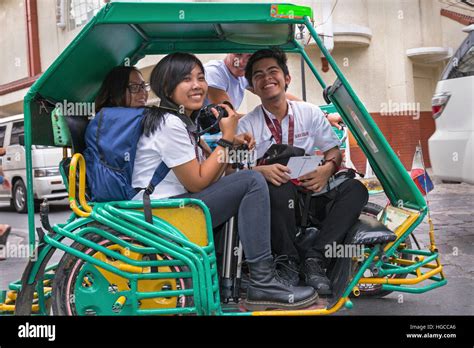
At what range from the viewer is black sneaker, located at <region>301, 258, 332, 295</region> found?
340cm

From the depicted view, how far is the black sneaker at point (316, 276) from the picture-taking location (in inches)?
134

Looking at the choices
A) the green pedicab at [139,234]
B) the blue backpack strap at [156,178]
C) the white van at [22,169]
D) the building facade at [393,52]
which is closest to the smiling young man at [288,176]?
the green pedicab at [139,234]

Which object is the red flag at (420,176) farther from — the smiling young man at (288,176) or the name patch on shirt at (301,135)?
the name patch on shirt at (301,135)

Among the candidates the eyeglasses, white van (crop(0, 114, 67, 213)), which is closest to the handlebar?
the eyeglasses

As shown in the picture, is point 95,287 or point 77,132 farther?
point 77,132

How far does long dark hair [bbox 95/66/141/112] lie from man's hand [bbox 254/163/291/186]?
0.97 m

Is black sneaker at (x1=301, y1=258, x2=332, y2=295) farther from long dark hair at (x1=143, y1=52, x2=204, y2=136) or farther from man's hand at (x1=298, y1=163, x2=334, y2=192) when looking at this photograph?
long dark hair at (x1=143, y1=52, x2=204, y2=136)

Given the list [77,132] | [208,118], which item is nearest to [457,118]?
[208,118]

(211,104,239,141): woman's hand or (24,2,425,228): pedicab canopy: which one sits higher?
(24,2,425,228): pedicab canopy

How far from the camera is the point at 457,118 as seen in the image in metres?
5.96

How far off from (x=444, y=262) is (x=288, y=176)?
105 inches

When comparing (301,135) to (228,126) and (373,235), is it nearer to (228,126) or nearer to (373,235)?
(228,126)

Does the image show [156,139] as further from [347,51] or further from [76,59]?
[347,51]

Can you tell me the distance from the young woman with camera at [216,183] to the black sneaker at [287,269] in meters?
0.14
